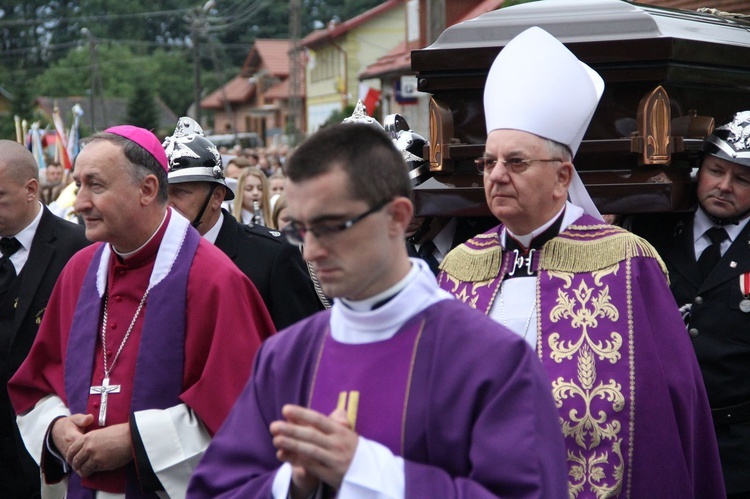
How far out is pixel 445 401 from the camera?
2623 millimetres

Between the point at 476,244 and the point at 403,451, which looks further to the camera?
the point at 476,244

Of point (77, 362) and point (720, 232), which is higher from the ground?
point (720, 232)

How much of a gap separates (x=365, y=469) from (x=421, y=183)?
2.86 metres

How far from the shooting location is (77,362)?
14.2 feet

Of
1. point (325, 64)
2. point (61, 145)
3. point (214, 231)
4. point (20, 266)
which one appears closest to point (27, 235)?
point (20, 266)

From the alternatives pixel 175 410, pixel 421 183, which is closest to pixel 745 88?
pixel 421 183

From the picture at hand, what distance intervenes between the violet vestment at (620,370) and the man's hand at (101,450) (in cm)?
135

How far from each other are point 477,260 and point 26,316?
8.52ft

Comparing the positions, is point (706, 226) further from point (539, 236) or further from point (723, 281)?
point (539, 236)

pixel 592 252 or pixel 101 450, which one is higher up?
pixel 592 252

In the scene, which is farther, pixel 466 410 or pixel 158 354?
pixel 158 354

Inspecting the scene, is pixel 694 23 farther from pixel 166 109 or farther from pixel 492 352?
pixel 166 109

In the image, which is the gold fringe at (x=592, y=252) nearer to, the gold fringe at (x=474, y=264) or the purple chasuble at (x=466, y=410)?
the gold fringe at (x=474, y=264)

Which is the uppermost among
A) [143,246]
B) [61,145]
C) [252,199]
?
[143,246]
